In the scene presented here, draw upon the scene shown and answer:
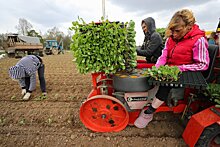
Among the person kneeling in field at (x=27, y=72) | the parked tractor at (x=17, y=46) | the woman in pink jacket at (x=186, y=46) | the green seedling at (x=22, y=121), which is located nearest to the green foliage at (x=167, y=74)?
the woman in pink jacket at (x=186, y=46)

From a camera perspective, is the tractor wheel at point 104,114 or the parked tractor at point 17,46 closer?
the tractor wheel at point 104,114

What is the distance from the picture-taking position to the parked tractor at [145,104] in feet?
5.53

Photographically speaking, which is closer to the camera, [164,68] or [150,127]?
[164,68]

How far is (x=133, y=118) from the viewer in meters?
2.35

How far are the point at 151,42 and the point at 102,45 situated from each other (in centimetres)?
117

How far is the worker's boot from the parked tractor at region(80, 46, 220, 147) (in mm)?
68

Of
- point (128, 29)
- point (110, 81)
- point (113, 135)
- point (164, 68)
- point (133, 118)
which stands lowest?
point (113, 135)

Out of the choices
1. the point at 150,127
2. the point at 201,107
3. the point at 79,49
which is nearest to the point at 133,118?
the point at 150,127

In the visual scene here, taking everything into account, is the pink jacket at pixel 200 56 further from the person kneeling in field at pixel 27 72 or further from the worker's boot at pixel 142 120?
the person kneeling in field at pixel 27 72

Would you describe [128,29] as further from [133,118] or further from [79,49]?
[133,118]

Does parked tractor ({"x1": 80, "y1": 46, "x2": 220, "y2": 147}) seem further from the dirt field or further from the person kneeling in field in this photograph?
the person kneeling in field

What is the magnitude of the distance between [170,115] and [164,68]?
1286mm

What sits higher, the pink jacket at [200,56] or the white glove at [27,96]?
the pink jacket at [200,56]

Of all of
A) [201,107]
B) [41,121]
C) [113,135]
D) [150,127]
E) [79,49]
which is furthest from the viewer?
[41,121]
